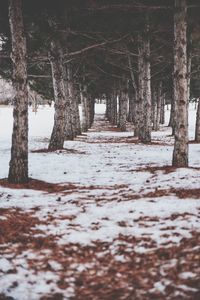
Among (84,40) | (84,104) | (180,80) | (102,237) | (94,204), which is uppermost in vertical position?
(84,40)

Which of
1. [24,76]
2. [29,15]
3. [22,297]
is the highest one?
[29,15]

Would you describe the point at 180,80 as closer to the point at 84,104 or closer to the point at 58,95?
the point at 58,95

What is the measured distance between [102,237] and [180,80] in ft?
19.9

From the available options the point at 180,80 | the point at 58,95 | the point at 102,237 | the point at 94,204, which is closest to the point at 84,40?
the point at 58,95

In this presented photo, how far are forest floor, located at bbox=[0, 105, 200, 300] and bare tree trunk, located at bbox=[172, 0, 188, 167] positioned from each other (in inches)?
27.8

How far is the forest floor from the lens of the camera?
4.33 metres

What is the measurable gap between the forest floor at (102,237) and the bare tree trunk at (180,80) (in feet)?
2.31

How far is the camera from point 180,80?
10477 mm

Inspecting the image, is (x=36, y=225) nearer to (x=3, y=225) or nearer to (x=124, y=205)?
(x=3, y=225)

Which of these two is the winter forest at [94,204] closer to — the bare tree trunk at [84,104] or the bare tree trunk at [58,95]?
the bare tree trunk at [58,95]

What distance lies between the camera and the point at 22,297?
4191 mm

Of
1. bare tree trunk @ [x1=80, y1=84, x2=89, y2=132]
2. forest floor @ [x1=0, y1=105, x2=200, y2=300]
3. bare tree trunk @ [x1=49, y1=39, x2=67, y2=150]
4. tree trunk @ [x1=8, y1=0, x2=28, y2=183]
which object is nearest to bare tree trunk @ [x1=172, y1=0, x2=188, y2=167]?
forest floor @ [x1=0, y1=105, x2=200, y2=300]

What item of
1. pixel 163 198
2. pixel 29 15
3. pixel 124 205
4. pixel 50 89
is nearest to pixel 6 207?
pixel 124 205

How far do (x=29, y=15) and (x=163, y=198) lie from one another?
716 centimetres
